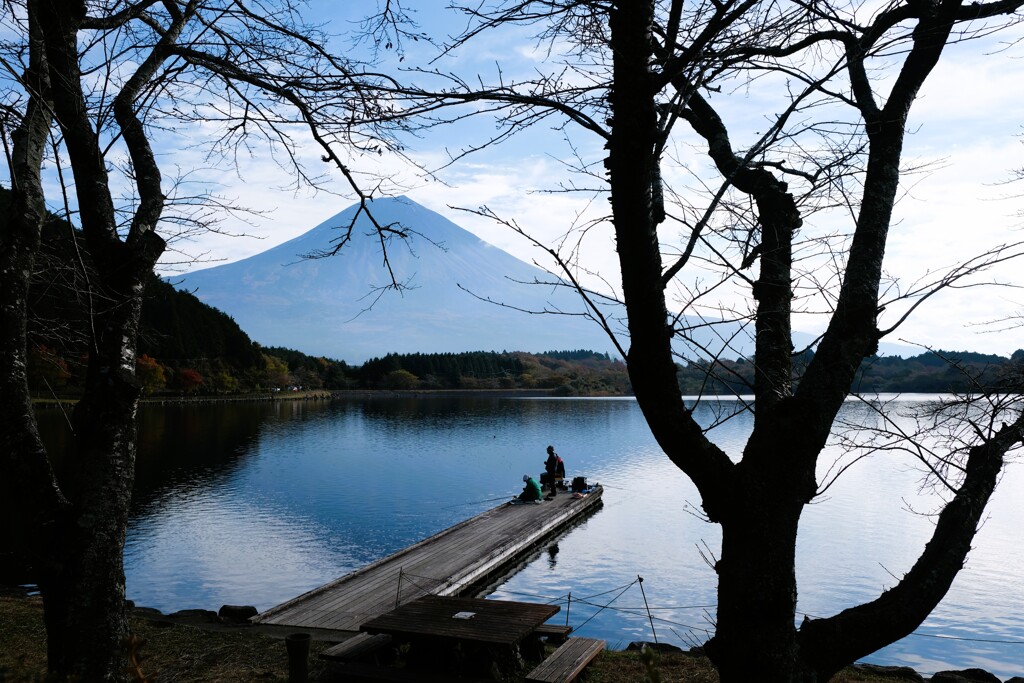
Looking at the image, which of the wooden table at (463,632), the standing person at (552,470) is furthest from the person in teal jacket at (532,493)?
the wooden table at (463,632)

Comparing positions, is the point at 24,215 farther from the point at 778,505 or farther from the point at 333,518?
the point at 333,518

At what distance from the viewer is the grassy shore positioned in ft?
24.4

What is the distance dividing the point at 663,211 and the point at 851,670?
7.73 m

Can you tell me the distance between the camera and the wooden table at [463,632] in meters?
Answer: 7.07

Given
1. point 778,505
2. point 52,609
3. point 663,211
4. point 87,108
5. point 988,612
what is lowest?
point 988,612

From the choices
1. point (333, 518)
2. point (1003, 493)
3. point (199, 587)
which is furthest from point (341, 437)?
point (1003, 493)

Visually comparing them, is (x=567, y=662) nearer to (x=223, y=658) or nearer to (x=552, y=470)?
(x=223, y=658)

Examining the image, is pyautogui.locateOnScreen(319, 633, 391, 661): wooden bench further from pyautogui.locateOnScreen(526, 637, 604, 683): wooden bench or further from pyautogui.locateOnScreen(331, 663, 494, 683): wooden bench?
pyautogui.locateOnScreen(526, 637, 604, 683): wooden bench

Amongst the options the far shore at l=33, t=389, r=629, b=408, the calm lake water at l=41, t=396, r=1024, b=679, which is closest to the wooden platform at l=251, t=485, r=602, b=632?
the calm lake water at l=41, t=396, r=1024, b=679

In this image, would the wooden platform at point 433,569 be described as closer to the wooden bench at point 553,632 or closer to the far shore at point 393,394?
the wooden bench at point 553,632

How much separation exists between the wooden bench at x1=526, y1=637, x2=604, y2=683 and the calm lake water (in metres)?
1.38

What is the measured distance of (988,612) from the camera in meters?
15.0

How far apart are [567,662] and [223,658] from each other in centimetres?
375

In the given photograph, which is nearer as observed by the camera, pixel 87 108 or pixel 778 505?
pixel 778 505
